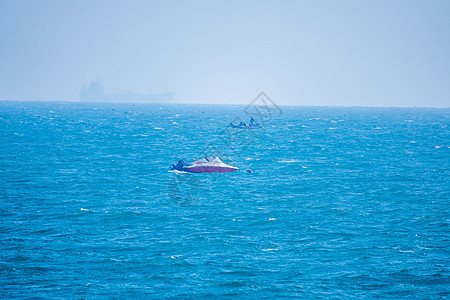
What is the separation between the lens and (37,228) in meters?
34.0

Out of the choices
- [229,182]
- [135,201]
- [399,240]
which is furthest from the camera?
[229,182]

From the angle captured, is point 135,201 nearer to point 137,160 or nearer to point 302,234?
point 302,234

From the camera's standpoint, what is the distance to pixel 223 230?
113 feet

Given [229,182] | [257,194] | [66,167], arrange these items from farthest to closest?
1. [66,167]
2. [229,182]
3. [257,194]

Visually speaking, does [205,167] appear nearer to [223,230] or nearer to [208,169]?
[208,169]

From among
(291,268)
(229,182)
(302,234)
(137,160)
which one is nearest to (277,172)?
(229,182)

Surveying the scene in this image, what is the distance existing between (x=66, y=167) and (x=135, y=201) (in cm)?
2152

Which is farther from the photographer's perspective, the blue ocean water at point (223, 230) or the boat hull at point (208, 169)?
the boat hull at point (208, 169)

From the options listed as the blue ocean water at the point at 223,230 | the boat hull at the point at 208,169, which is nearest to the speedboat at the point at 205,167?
the boat hull at the point at 208,169

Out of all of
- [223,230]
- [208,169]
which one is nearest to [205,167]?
[208,169]

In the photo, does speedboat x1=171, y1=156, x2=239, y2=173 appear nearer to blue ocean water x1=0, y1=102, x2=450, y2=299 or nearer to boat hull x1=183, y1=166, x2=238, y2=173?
boat hull x1=183, y1=166, x2=238, y2=173

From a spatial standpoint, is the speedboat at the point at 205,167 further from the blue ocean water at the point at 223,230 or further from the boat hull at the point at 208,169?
the blue ocean water at the point at 223,230

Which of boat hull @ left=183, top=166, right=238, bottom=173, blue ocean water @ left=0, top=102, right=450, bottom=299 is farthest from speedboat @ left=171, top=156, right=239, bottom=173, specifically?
blue ocean water @ left=0, top=102, right=450, bottom=299

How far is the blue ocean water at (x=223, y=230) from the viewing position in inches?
993
